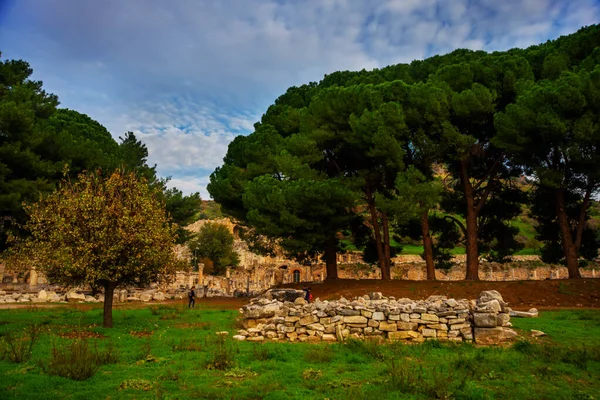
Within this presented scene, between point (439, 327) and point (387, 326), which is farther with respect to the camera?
point (387, 326)

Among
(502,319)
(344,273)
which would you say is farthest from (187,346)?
(344,273)

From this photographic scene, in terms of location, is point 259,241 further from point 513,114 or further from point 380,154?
point 513,114

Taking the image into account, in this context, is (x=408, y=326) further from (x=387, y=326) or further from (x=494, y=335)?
(x=494, y=335)

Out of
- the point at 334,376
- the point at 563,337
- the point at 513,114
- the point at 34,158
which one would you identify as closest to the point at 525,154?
the point at 513,114

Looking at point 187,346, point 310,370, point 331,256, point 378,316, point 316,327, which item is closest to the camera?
point 310,370

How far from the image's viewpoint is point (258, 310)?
14547mm

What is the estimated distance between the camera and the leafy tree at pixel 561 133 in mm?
19922

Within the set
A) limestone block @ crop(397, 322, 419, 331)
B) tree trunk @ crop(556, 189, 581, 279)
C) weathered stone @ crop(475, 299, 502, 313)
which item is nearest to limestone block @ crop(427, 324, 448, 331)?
limestone block @ crop(397, 322, 419, 331)

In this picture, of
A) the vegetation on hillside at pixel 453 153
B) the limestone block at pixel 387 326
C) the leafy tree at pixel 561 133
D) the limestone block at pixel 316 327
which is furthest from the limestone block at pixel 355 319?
the leafy tree at pixel 561 133

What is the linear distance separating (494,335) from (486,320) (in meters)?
0.42

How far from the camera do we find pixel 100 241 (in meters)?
13.9

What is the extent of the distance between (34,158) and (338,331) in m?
23.0

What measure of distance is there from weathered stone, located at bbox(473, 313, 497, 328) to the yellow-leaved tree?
1018cm

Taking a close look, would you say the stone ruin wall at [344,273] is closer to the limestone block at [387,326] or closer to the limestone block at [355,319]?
the limestone block at [355,319]
